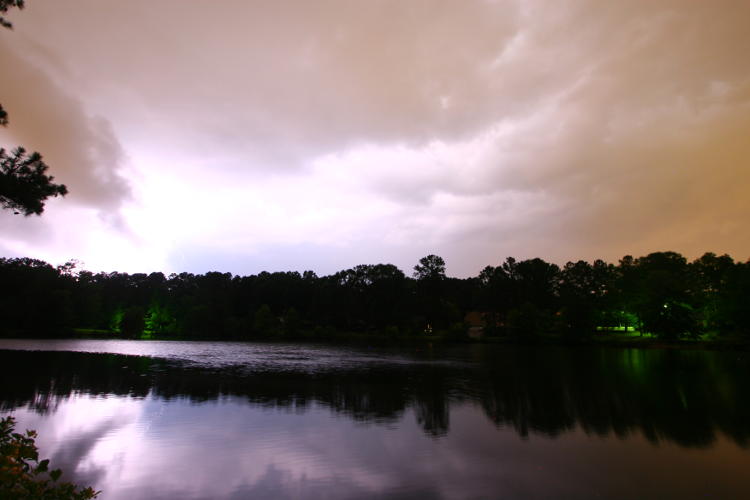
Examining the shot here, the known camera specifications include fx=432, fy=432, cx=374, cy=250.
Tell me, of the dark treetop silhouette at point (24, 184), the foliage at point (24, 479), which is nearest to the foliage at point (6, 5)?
the dark treetop silhouette at point (24, 184)

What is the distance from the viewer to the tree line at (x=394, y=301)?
76500 mm

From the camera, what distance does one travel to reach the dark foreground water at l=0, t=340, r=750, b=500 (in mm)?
10672

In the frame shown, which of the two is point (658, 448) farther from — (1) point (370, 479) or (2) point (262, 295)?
(2) point (262, 295)

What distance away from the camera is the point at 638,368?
39.6 metres

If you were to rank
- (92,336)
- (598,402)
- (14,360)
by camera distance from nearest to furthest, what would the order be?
(598,402) → (14,360) → (92,336)

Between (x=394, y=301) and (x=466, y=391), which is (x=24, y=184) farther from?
(x=394, y=301)

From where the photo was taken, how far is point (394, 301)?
430ft

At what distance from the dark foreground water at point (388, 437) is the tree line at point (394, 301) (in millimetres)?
56144

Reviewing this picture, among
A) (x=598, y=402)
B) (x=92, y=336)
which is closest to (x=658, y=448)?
(x=598, y=402)

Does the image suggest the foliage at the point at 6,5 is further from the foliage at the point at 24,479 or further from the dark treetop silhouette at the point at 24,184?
the foliage at the point at 24,479

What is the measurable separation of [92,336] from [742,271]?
427 ft

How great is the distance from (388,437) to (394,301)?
382 ft

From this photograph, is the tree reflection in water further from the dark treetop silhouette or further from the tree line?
the tree line

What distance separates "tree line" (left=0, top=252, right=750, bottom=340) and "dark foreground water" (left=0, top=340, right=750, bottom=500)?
184ft
